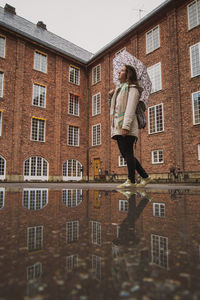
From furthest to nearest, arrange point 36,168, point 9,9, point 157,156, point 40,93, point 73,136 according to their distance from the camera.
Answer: point 9,9 → point 73,136 → point 40,93 → point 36,168 → point 157,156

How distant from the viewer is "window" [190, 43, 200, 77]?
16.2 m

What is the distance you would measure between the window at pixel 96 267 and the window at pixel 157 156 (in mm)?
17153

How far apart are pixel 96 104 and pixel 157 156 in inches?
430

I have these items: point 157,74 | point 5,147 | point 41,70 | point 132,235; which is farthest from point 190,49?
point 132,235

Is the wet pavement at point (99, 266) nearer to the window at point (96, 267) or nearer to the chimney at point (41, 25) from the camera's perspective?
the window at point (96, 267)

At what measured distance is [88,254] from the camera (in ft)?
2.01

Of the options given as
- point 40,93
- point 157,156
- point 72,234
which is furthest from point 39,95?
point 72,234

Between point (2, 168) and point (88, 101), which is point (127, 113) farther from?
point (88, 101)

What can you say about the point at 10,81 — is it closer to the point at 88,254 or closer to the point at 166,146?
the point at 166,146

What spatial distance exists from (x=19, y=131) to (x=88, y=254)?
20.8 metres

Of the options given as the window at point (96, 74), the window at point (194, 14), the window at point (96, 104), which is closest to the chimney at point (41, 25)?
the window at point (96, 74)

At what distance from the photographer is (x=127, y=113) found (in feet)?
13.8

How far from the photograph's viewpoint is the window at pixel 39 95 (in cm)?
2208

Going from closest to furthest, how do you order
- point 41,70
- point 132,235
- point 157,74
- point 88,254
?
point 88,254 → point 132,235 → point 157,74 → point 41,70
